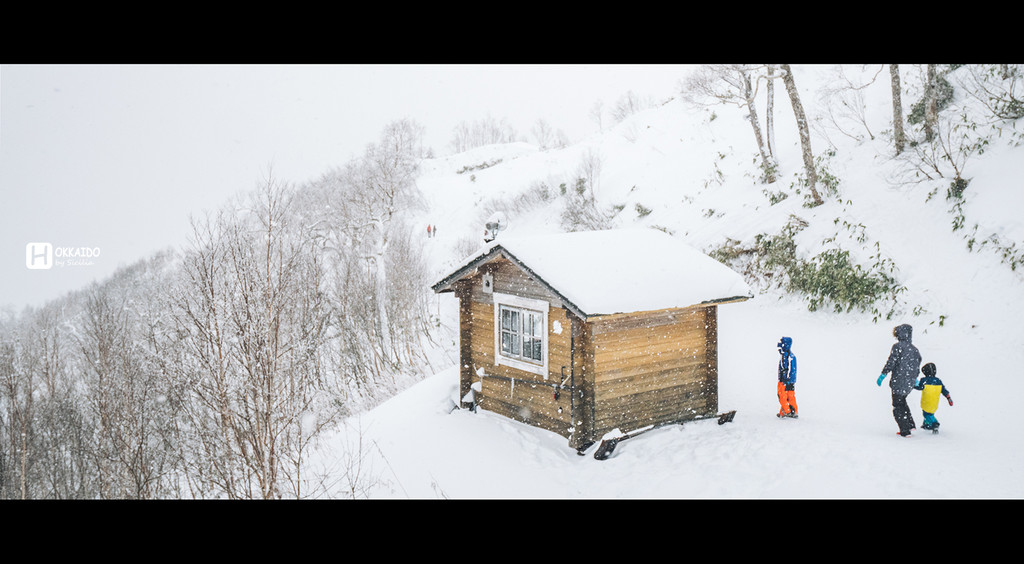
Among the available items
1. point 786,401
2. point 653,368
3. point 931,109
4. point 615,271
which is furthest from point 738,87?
point 653,368

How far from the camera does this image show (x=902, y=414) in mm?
7789

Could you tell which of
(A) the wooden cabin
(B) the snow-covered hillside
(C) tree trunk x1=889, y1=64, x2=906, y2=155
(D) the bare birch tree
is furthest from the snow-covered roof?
(D) the bare birch tree

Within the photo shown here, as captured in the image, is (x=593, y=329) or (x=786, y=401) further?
(x=786, y=401)

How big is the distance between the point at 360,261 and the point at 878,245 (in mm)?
19896

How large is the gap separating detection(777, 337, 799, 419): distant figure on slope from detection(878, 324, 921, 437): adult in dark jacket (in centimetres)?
124

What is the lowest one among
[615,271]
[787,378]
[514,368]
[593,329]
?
[787,378]

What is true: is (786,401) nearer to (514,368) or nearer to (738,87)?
(514,368)

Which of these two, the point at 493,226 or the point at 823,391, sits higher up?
the point at 493,226

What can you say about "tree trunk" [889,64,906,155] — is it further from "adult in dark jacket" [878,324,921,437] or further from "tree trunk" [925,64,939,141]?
"adult in dark jacket" [878,324,921,437]

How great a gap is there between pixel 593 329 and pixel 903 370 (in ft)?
12.9

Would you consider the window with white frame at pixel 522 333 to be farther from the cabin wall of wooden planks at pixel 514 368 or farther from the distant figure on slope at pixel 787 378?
the distant figure on slope at pixel 787 378

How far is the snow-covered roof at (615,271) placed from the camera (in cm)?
815

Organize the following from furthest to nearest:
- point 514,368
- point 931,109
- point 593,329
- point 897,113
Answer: point 897,113 < point 931,109 < point 514,368 < point 593,329
